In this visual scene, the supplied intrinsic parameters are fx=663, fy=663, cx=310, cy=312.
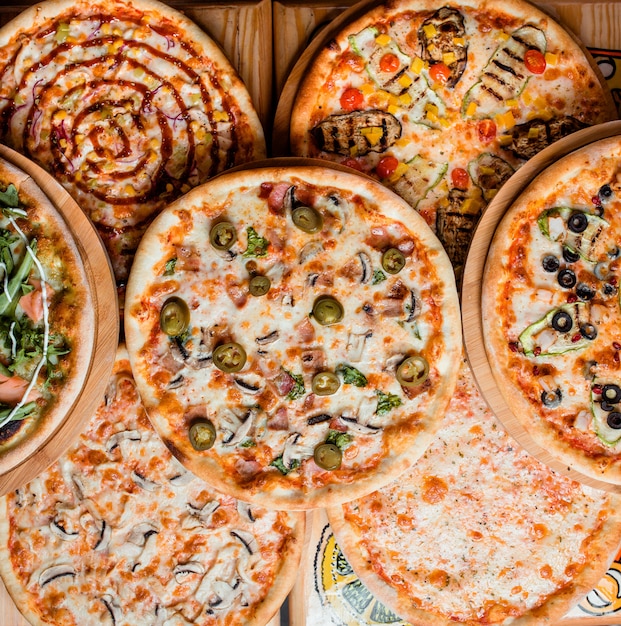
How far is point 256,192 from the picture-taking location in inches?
162

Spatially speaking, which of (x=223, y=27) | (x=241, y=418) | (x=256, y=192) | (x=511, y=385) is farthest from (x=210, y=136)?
(x=511, y=385)

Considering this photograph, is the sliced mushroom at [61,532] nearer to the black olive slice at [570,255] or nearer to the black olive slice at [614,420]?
the black olive slice at [614,420]

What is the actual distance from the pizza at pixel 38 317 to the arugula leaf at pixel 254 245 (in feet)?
3.27

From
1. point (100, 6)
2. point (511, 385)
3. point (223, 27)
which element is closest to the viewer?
point (511, 385)

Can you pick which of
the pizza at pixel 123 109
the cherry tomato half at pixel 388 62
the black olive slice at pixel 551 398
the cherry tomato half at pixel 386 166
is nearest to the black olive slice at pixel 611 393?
the black olive slice at pixel 551 398

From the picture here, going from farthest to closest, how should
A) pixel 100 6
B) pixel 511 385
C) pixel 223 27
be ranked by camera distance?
pixel 223 27 → pixel 100 6 → pixel 511 385

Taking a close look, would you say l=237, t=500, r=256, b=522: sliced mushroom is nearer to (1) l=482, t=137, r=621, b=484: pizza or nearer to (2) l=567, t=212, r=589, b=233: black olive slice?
(1) l=482, t=137, r=621, b=484: pizza

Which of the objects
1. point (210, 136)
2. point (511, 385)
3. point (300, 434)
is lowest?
point (300, 434)

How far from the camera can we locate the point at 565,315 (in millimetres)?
4086

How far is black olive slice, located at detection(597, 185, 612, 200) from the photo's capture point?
4.11m

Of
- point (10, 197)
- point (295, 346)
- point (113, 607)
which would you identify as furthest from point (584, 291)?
point (113, 607)

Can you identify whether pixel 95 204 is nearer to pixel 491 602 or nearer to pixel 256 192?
pixel 256 192

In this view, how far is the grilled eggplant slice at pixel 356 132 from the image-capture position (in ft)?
14.4

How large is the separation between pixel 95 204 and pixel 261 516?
2.36m
